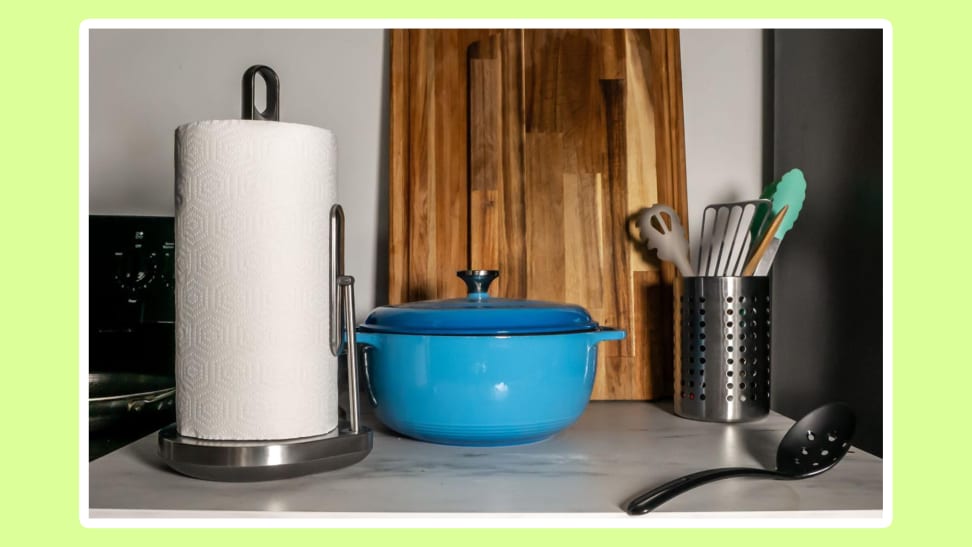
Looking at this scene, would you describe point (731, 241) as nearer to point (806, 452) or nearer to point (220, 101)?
point (806, 452)

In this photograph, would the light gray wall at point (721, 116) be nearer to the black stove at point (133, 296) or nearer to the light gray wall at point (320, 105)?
the light gray wall at point (320, 105)

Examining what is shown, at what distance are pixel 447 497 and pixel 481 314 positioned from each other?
0.62 ft

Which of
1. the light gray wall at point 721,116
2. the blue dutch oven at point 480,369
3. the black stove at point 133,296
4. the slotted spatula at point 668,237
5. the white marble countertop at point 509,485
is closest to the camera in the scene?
the white marble countertop at point 509,485

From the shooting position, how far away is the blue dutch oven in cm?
77

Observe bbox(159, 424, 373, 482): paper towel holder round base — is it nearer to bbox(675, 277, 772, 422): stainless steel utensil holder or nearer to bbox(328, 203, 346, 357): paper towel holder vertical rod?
bbox(328, 203, 346, 357): paper towel holder vertical rod

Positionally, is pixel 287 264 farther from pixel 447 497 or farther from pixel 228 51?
pixel 228 51

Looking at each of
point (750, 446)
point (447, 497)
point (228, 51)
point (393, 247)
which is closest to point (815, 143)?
point (750, 446)

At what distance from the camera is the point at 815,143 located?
98 centimetres

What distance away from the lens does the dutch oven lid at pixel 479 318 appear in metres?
0.77

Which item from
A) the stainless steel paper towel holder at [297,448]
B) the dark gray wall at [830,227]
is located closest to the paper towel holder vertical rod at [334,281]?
the stainless steel paper towel holder at [297,448]

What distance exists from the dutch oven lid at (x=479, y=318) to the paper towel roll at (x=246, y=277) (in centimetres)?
12

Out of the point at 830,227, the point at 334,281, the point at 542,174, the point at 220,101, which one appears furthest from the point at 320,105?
the point at 830,227

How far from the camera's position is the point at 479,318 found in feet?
2.54

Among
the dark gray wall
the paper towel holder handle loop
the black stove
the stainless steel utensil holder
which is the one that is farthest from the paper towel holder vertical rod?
the dark gray wall
